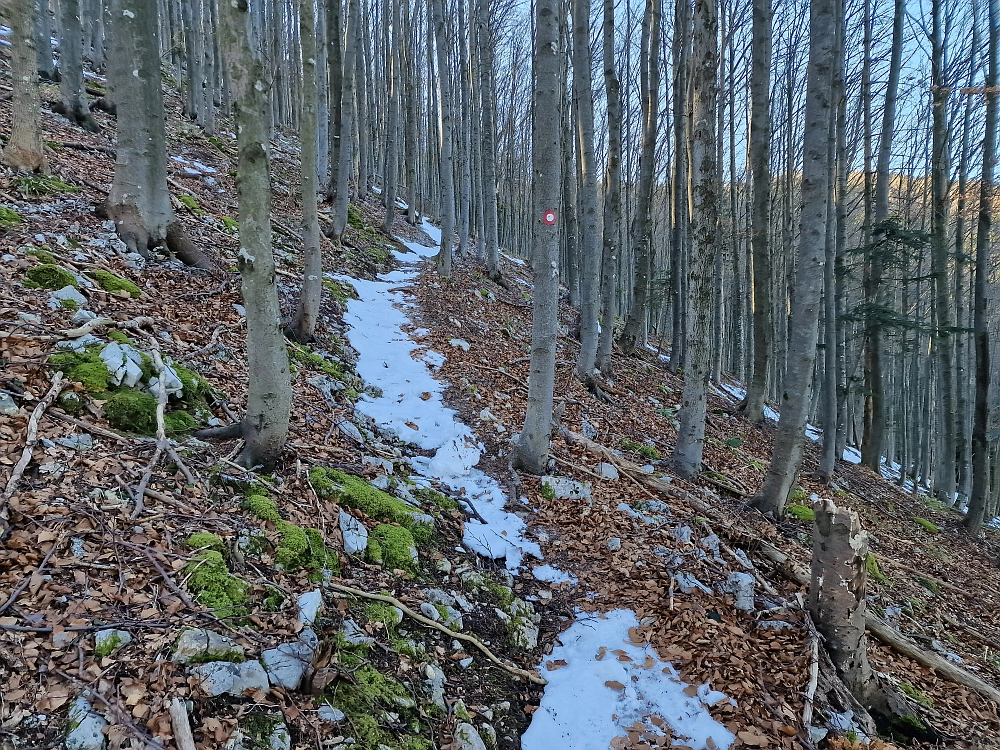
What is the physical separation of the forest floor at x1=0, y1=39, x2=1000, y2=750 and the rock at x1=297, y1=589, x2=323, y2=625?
15 millimetres

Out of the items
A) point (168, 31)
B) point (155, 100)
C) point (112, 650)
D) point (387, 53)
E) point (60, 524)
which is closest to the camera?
point (112, 650)

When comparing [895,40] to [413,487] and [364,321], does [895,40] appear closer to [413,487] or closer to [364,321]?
[364,321]

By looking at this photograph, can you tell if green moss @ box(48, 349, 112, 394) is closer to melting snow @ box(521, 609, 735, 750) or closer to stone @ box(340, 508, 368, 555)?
stone @ box(340, 508, 368, 555)

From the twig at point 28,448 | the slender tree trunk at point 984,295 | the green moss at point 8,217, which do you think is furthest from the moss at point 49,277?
the slender tree trunk at point 984,295

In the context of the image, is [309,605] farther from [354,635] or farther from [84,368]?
[84,368]

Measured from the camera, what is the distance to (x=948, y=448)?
45.3 feet

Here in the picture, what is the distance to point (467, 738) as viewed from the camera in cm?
282

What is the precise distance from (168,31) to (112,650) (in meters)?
38.4

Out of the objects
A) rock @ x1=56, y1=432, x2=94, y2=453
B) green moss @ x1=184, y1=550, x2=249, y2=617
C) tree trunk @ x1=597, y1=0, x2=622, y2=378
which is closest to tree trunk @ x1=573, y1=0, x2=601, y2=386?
tree trunk @ x1=597, y1=0, x2=622, y2=378

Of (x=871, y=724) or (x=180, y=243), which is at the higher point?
(x=180, y=243)

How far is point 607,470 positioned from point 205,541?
4.44 m

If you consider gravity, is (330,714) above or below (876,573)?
above

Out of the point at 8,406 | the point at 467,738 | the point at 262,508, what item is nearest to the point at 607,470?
the point at 467,738

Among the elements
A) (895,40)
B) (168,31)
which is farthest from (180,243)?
(168,31)
